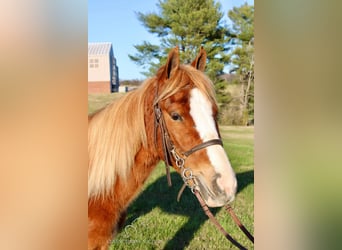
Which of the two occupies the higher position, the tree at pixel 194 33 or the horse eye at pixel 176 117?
the tree at pixel 194 33

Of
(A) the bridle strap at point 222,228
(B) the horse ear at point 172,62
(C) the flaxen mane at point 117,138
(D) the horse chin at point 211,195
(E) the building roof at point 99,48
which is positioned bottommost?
(A) the bridle strap at point 222,228

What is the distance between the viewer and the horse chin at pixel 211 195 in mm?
692

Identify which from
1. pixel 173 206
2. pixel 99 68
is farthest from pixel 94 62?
pixel 173 206

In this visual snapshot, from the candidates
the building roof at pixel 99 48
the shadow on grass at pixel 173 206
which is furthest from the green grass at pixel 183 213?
the building roof at pixel 99 48

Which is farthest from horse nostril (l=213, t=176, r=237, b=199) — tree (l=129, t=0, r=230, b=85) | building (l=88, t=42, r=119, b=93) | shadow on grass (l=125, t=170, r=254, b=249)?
building (l=88, t=42, r=119, b=93)

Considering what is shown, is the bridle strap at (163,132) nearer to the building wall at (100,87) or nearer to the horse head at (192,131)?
the horse head at (192,131)

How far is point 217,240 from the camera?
0.79 m

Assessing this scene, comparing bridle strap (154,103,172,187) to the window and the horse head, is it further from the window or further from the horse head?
the window

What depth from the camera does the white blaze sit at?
2.20 feet

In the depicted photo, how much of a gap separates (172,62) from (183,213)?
47cm

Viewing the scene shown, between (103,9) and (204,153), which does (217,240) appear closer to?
(204,153)

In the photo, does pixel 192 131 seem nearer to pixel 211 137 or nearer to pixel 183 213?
pixel 211 137
